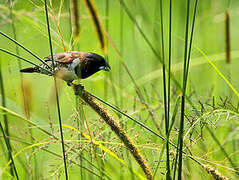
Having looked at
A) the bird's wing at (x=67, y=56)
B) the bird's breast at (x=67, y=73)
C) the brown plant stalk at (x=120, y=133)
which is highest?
the bird's wing at (x=67, y=56)

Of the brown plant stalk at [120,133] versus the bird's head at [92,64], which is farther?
the bird's head at [92,64]

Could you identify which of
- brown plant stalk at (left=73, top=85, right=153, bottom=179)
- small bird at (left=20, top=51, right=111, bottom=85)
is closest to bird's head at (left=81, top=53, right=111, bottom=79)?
small bird at (left=20, top=51, right=111, bottom=85)

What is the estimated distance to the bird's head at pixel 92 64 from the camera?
3.36 ft

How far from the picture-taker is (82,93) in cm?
90

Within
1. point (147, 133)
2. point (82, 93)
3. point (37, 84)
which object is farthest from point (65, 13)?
point (37, 84)

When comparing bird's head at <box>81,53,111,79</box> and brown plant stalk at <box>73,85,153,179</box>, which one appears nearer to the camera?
brown plant stalk at <box>73,85,153,179</box>

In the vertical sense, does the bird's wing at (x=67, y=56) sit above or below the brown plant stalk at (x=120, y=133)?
above

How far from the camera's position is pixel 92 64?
3.47ft

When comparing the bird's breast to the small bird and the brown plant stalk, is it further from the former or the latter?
the brown plant stalk

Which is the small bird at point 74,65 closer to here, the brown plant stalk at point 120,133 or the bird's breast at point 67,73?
the bird's breast at point 67,73

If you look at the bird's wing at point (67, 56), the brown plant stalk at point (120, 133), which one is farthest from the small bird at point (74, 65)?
the brown plant stalk at point (120, 133)

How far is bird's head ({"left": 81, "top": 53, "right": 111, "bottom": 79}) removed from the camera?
40.3 inches

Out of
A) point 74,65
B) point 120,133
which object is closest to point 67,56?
point 74,65

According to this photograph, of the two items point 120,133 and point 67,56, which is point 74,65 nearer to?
point 67,56
